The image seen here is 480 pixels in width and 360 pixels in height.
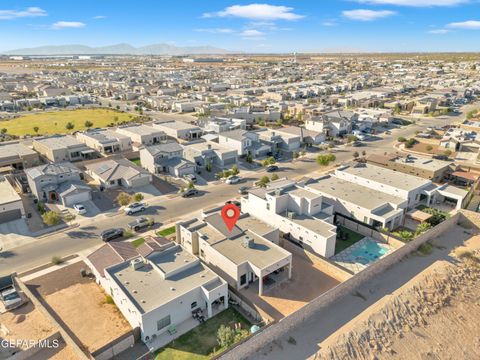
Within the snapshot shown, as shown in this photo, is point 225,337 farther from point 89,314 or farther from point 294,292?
point 89,314

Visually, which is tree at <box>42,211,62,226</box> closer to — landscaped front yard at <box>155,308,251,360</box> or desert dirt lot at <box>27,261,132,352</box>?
desert dirt lot at <box>27,261,132,352</box>

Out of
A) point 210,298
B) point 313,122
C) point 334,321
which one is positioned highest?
point 313,122

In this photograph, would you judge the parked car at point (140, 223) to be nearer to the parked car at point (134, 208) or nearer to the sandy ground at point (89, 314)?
the parked car at point (134, 208)

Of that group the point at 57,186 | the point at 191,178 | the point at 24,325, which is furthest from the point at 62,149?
the point at 24,325

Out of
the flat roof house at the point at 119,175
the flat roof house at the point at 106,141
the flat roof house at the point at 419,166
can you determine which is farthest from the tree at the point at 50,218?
the flat roof house at the point at 419,166

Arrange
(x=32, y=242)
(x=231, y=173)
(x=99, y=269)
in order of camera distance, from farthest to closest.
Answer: (x=231, y=173) < (x=32, y=242) < (x=99, y=269)

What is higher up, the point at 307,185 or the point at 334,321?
the point at 307,185

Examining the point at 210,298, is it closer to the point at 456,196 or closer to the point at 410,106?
the point at 456,196

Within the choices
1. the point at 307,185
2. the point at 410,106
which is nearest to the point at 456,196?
the point at 307,185
